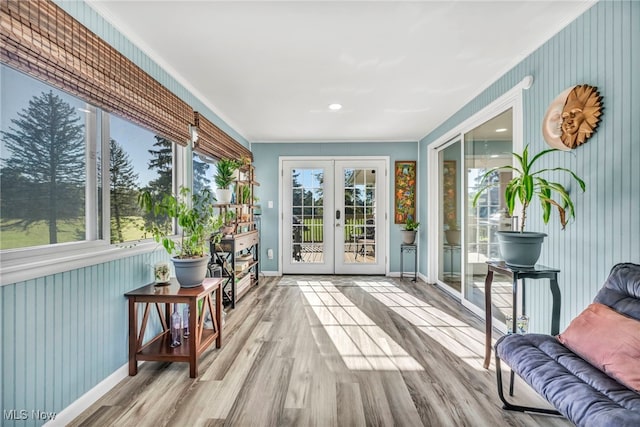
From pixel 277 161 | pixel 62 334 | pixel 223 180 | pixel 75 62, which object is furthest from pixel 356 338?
pixel 277 161

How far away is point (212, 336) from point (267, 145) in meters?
3.65

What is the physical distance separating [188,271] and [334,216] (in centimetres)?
332

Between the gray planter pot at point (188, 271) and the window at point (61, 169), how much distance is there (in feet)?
1.40

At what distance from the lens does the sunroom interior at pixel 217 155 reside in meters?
1.51

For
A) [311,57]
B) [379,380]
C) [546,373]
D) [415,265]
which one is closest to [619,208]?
[546,373]

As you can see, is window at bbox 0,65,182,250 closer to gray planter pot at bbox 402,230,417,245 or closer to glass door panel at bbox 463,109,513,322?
glass door panel at bbox 463,109,513,322

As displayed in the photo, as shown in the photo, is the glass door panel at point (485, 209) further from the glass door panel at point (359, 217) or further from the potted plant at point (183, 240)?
the potted plant at point (183, 240)

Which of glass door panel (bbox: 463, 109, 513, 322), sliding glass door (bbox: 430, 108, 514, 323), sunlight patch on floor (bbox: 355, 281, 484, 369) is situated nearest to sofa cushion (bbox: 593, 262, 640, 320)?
sunlight patch on floor (bbox: 355, 281, 484, 369)

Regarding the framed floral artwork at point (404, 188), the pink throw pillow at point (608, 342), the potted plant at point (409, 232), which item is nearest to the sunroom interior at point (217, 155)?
the pink throw pillow at point (608, 342)

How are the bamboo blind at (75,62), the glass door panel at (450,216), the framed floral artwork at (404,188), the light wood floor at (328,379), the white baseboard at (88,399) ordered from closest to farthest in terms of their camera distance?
the bamboo blind at (75,62) < the white baseboard at (88,399) < the light wood floor at (328,379) < the glass door panel at (450,216) < the framed floral artwork at (404,188)

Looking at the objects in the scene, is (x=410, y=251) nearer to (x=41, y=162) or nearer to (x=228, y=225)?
(x=228, y=225)

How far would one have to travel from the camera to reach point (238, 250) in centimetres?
358

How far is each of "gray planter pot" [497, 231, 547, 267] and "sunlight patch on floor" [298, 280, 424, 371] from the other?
3.38 feet

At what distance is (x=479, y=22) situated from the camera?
197 centimetres
